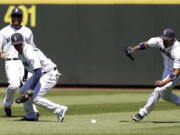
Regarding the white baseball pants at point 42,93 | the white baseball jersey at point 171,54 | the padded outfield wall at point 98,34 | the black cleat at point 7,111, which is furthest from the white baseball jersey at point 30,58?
the padded outfield wall at point 98,34

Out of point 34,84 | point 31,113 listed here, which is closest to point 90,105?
point 31,113

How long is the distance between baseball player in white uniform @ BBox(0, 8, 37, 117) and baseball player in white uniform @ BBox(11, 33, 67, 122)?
848 millimetres

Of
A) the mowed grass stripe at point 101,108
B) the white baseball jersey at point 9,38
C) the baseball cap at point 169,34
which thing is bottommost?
the mowed grass stripe at point 101,108

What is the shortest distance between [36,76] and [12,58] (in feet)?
7.20

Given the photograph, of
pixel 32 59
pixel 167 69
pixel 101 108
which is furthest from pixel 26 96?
pixel 101 108

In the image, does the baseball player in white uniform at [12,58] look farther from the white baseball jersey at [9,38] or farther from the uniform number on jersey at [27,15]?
the uniform number on jersey at [27,15]

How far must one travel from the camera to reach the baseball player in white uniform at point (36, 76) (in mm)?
11266

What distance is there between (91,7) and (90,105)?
5.21 metres

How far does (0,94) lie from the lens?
1798 cm

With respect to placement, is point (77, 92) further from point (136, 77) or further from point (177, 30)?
point (177, 30)

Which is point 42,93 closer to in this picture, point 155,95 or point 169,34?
point 155,95

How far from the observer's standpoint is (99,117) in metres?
13.1

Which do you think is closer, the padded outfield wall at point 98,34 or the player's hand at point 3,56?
the player's hand at point 3,56

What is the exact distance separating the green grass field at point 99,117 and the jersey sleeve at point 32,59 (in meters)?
1.02
